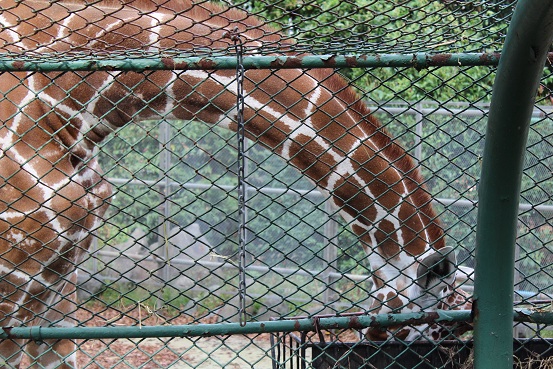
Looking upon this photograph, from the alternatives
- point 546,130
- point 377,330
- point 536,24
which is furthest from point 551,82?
point 536,24

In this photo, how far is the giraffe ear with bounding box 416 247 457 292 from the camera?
2.79 meters

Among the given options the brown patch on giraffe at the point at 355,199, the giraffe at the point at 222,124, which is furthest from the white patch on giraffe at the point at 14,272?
the brown patch on giraffe at the point at 355,199

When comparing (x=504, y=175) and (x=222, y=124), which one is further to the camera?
(x=222, y=124)

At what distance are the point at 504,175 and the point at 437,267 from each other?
118 cm

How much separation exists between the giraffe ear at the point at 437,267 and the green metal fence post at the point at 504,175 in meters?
0.73

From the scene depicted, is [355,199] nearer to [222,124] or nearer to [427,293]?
[427,293]

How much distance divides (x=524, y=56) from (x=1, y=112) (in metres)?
2.63

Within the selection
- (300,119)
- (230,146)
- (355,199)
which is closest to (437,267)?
(355,199)

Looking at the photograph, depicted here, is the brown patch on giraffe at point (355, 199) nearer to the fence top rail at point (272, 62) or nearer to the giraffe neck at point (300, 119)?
the giraffe neck at point (300, 119)

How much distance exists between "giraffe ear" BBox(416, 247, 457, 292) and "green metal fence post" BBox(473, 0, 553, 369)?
729mm

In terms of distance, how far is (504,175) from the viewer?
187 cm

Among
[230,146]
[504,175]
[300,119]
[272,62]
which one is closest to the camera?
[504,175]

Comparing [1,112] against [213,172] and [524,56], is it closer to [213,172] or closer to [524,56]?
Answer: [524,56]

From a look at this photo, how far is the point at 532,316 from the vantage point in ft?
7.39
